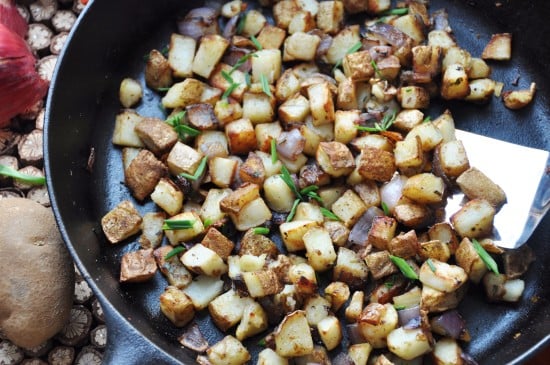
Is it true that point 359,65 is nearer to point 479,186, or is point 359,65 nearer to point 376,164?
point 376,164

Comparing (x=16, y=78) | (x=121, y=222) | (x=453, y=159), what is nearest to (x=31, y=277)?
(x=121, y=222)

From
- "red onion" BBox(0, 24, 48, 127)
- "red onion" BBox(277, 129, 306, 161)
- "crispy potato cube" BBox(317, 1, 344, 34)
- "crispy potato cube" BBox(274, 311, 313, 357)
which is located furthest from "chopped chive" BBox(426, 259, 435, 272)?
"red onion" BBox(0, 24, 48, 127)

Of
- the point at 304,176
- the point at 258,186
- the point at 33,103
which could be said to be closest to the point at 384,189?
the point at 304,176

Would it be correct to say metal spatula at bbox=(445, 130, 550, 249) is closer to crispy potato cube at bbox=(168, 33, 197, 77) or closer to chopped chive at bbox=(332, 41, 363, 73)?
chopped chive at bbox=(332, 41, 363, 73)

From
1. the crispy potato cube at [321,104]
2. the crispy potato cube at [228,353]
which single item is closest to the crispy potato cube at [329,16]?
the crispy potato cube at [321,104]

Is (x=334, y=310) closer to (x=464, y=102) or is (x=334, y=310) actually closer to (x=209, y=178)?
(x=209, y=178)
